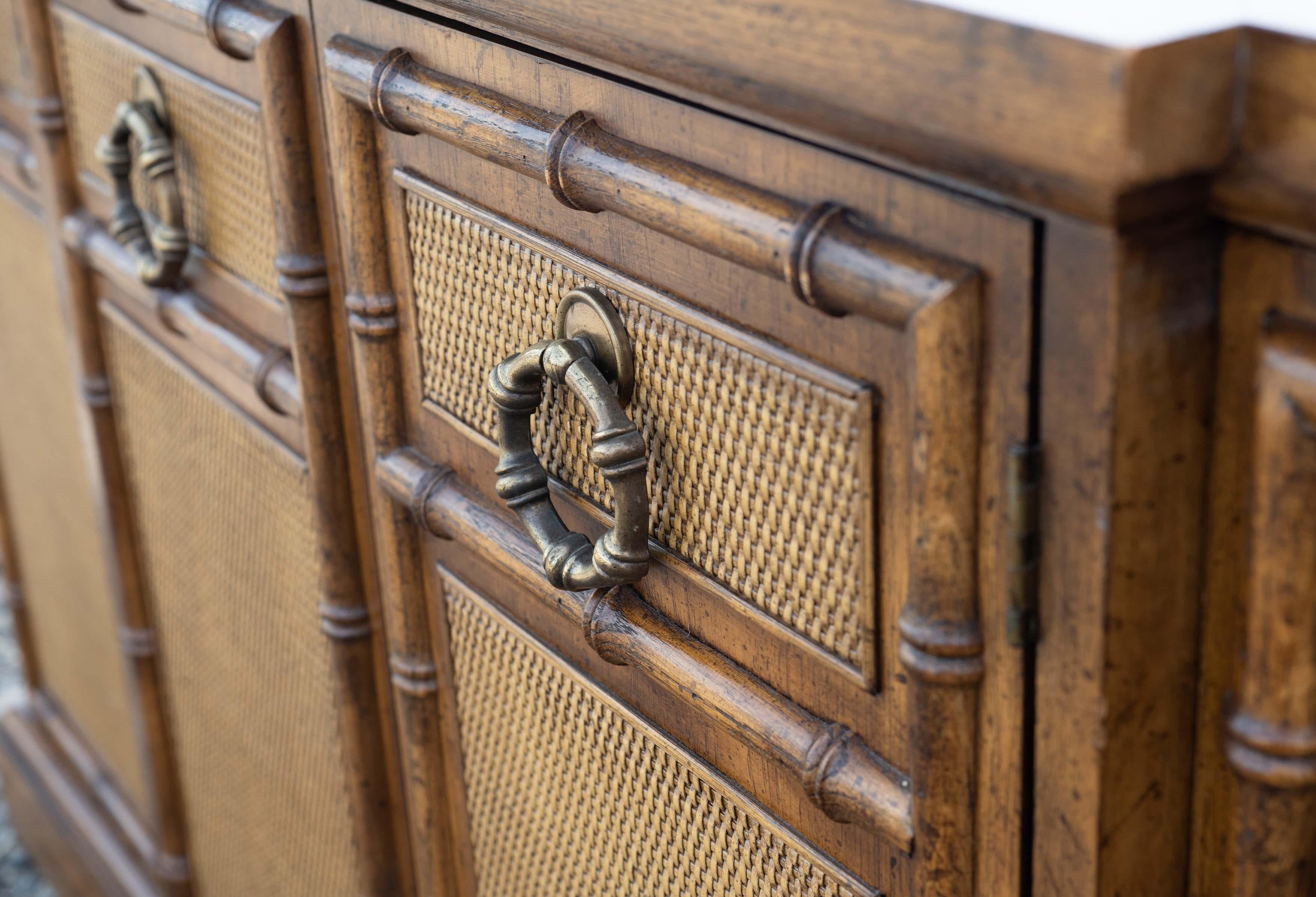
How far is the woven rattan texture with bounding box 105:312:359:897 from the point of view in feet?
3.34

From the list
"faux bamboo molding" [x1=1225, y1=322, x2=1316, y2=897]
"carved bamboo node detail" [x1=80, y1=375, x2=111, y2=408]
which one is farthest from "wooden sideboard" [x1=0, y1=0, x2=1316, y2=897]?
"carved bamboo node detail" [x1=80, y1=375, x2=111, y2=408]

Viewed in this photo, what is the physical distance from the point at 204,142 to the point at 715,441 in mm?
532

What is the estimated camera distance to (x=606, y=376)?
2.05 feet

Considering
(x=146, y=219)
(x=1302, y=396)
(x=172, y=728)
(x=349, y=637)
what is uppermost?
(x=1302, y=396)

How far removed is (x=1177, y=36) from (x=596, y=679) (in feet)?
1.45

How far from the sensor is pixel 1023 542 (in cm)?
45

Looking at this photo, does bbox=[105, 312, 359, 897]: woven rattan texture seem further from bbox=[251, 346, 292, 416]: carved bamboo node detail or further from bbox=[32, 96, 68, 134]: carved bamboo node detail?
bbox=[32, 96, 68, 134]: carved bamboo node detail

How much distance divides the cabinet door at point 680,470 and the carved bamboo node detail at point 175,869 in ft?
2.27

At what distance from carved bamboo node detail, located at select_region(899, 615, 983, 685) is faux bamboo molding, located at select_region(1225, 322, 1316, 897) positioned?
81 millimetres

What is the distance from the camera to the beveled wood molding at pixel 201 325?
3.02 ft

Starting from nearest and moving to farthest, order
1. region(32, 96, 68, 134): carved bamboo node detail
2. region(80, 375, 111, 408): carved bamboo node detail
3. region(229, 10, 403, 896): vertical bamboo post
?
region(229, 10, 403, 896): vertical bamboo post
region(32, 96, 68, 134): carved bamboo node detail
region(80, 375, 111, 408): carved bamboo node detail

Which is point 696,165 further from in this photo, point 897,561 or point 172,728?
point 172,728

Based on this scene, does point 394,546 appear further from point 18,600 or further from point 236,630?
point 18,600

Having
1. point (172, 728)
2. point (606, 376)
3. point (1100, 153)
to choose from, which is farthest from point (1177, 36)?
point (172, 728)
